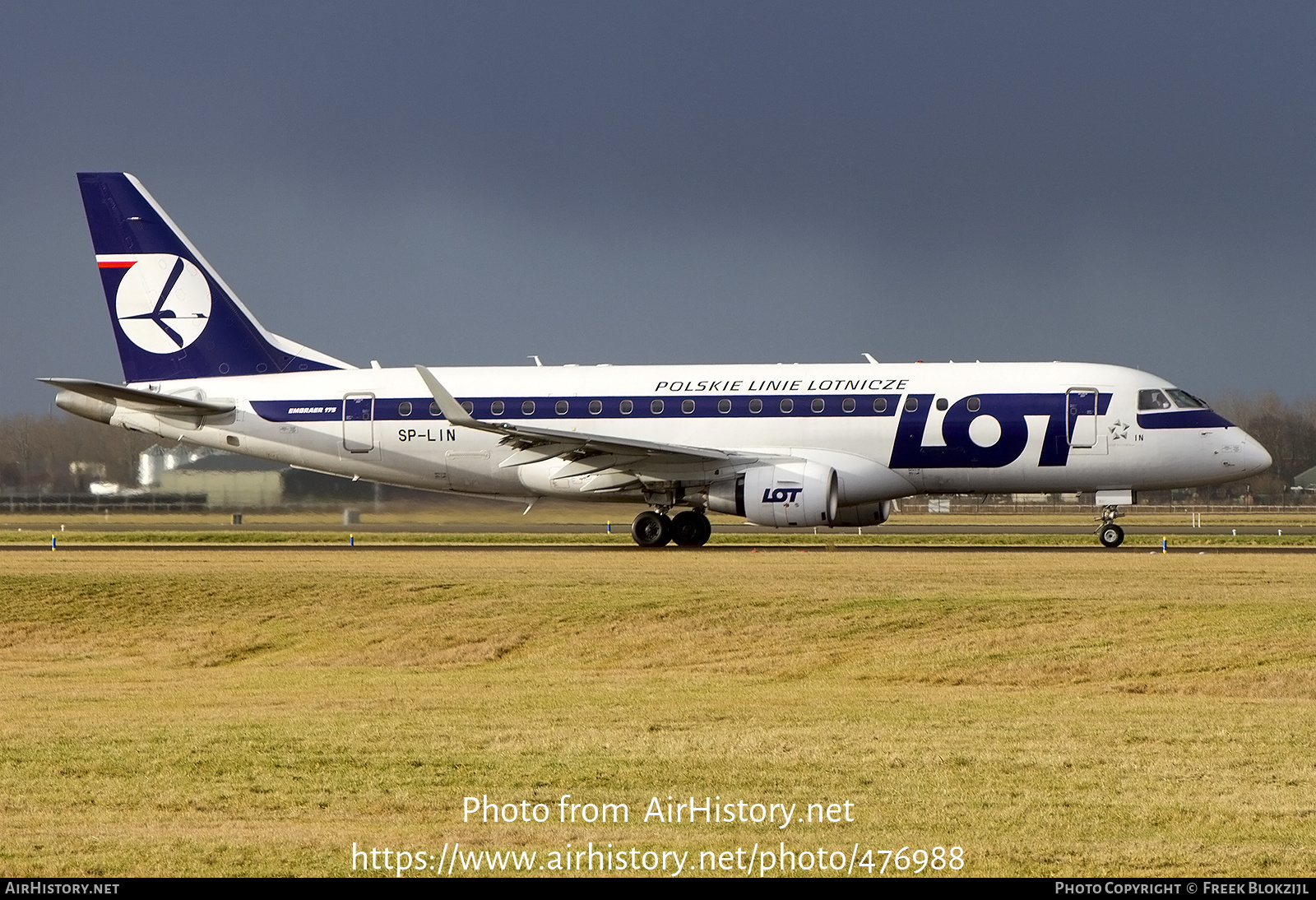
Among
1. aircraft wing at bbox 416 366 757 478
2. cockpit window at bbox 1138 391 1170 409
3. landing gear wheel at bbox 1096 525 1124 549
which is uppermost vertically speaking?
cockpit window at bbox 1138 391 1170 409

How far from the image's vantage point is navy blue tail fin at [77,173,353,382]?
37.8m

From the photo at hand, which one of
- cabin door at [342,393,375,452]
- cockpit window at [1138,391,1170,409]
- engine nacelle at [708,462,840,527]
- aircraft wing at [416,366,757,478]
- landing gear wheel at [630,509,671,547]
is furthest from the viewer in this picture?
cabin door at [342,393,375,452]

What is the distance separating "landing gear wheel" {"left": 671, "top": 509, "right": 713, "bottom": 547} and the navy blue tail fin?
9.06 m

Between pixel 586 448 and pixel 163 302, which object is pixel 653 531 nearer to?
pixel 586 448

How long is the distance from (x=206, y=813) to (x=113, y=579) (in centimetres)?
1768

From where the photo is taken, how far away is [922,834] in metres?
9.91

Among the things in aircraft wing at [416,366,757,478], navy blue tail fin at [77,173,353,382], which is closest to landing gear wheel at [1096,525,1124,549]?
aircraft wing at [416,366,757,478]

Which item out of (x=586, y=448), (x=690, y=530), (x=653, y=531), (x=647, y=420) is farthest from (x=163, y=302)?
(x=690, y=530)

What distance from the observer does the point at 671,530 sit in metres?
35.3

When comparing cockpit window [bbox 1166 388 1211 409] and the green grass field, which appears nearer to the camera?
the green grass field

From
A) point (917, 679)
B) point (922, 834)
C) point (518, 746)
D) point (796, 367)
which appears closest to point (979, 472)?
point (796, 367)

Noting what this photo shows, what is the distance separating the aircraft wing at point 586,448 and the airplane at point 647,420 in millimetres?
59

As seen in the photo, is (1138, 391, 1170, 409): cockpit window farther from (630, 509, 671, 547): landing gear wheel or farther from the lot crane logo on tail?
the lot crane logo on tail
